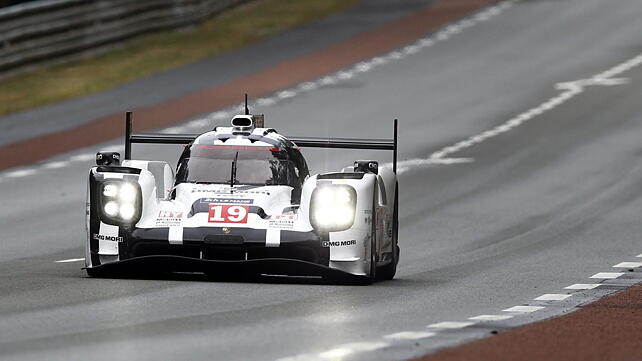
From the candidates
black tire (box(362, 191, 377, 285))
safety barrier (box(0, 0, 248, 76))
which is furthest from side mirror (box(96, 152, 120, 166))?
safety barrier (box(0, 0, 248, 76))

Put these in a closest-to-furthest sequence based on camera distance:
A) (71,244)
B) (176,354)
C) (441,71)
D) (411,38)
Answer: (176,354) → (71,244) → (441,71) → (411,38)

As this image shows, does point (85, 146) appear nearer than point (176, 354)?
No

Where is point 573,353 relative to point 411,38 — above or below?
below

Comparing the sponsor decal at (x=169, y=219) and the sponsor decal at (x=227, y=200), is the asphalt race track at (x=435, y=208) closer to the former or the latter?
the sponsor decal at (x=169, y=219)

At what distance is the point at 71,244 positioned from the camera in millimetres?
20281

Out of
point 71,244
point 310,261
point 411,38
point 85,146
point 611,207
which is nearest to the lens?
point 310,261

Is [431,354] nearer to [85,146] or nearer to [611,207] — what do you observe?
[611,207]

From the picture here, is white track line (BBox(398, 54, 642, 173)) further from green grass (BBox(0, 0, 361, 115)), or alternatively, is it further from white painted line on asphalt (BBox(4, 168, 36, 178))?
green grass (BBox(0, 0, 361, 115))

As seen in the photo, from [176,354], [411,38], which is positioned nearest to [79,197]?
[176,354]

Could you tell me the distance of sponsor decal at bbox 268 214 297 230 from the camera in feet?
50.2

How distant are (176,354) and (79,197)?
50.2ft

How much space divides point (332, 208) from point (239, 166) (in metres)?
1.28

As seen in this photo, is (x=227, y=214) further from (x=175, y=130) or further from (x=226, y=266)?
(x=175, y=130)

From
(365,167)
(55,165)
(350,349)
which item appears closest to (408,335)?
(350,349)
